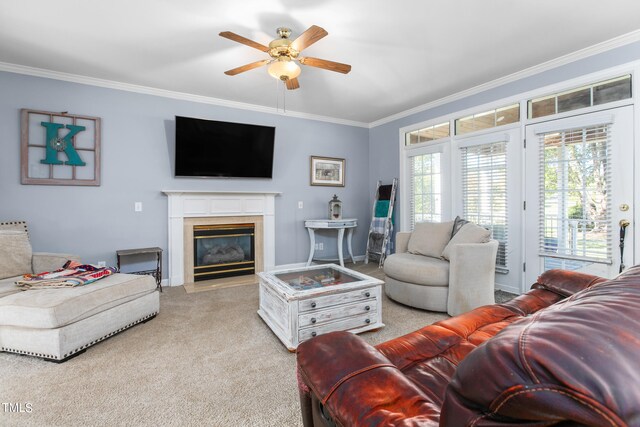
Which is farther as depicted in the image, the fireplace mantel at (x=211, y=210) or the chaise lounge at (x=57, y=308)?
the fireplace mantel at (x=211, y=210)

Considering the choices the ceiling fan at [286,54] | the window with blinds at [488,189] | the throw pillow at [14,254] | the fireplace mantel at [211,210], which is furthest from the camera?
the fireplace mantel at [211,210]

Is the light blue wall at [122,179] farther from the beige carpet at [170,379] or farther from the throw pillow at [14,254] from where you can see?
the beige carpet at [170,379]

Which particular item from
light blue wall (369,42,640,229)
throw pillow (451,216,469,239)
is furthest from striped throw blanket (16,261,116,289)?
light blue wall (369,42,640,229)

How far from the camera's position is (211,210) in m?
4.20

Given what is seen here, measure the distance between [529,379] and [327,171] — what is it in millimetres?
4871

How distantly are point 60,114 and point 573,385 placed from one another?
460 cm

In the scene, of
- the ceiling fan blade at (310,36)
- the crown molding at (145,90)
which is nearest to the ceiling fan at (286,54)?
the ceiling fan blade at (310,36)

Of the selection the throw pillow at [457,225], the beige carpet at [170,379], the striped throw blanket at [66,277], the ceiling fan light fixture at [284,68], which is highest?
the ceiling fan light fixture at [284,68]

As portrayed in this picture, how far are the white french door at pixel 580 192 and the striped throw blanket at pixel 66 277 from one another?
168 inches

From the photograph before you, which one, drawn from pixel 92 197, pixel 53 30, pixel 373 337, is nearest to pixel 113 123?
pixel 92 197

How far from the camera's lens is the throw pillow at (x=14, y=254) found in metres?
2.62

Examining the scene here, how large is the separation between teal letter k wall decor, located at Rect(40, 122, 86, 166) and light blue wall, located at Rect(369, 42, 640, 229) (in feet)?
13.9

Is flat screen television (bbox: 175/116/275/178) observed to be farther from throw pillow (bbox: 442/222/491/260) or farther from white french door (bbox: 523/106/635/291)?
white french door (bbox: 523/106/635/291)

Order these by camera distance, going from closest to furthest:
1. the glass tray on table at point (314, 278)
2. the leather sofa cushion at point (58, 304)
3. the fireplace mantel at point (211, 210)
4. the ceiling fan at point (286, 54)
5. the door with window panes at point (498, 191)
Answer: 1. the leather sofa cushion at point (58, 304)
2. the ceiling fan at point (286, 54)
3. the glass tray on table at point (314, 278)
4. the door with window panes at point (498, 191)
5. the fireplace mantel at point (211, 210)
